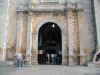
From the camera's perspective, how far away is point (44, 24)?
1541cm

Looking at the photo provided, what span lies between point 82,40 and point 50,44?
5524mm

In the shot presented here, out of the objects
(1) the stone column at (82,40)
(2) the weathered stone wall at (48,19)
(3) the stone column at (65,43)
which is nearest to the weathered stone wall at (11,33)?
(2) the weathered stone wall at (48,19)

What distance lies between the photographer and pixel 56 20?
14805 millimetres

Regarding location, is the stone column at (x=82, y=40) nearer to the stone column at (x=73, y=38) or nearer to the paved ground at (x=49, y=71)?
the stone column at (x=73, y=38)

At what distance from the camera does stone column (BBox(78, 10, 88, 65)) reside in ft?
44.3

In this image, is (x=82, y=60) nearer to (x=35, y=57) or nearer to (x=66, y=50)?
(x=66, y=50)

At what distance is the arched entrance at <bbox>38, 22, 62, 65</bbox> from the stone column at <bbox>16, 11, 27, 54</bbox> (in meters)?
2.06

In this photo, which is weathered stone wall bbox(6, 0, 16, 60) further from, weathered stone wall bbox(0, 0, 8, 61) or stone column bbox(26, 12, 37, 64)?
stone column bbox(26, 12, 37, 64)

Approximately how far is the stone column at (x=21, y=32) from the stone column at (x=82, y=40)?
19.7 ft

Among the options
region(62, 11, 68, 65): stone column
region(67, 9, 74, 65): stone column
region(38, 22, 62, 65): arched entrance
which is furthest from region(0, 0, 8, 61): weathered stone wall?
region(67, 9, 74, 65): stone column

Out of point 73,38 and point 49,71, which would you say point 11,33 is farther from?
point 49,71

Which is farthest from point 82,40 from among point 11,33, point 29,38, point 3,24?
point 3,24

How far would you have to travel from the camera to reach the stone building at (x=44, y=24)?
45.2 ft

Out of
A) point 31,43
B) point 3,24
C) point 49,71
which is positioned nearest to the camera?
point 49,71
